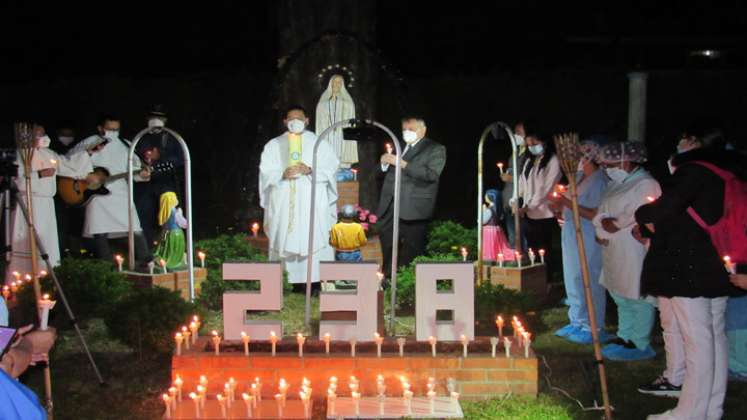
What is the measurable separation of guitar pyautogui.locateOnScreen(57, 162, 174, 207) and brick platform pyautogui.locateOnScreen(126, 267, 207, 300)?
1654 mm

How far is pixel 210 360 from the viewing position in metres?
7.61

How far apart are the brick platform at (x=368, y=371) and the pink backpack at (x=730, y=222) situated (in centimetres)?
172

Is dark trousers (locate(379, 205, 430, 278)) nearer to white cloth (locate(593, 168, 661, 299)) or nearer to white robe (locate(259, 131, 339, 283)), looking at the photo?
white robe (locate(259, 131, 339, 283))

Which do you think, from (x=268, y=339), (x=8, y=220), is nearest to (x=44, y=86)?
(x=8, y=220)

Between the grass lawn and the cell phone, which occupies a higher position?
the cell phone

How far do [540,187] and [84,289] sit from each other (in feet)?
16.2

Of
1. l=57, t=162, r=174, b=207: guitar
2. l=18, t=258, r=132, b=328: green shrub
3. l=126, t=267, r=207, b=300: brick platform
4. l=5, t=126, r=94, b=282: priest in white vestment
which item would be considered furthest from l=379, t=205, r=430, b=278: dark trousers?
l=5, t=126, r=94, b=282: priest in white vestment

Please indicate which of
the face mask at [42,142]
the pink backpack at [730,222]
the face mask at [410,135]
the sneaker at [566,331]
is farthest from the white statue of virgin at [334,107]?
the pink backpack at [730,222]

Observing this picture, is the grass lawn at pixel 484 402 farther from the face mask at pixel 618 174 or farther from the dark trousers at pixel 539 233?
the dark trousers at pixel 539 233

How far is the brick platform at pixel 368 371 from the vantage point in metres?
7.61

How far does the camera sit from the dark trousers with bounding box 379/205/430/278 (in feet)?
39.4

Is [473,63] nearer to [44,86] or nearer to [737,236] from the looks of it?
[44,86]

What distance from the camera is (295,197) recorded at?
11633 mm

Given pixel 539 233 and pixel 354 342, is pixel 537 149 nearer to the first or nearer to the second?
pixel 539 233
